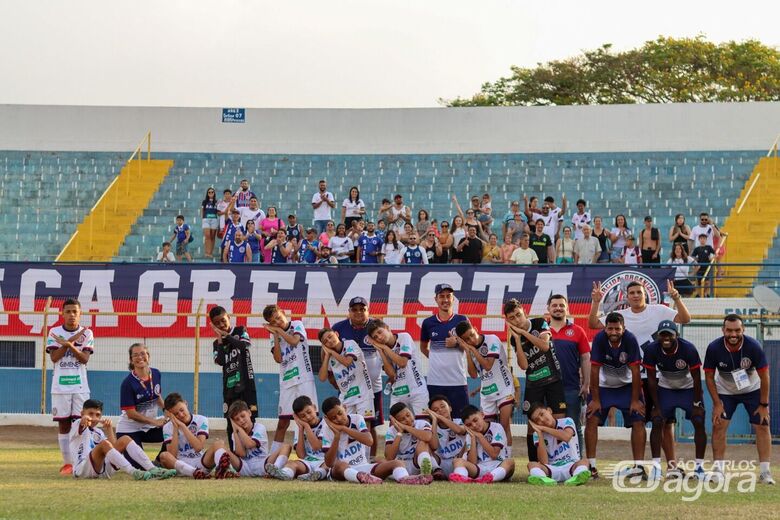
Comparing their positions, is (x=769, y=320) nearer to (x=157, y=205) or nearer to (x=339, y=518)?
(x=339, y=518)

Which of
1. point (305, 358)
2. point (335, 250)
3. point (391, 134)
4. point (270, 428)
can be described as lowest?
point (270, 428)

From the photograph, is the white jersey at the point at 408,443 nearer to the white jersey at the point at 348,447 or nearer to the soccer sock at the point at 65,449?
the white jersey at the point at 348,447

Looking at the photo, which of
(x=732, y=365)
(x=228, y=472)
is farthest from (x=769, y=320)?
(x=228, y=472)

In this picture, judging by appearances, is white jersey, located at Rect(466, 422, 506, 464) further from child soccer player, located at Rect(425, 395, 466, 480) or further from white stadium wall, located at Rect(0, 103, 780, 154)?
white stadium wall, located at Rect(0, 103, 780, 154)

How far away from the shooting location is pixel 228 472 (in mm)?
12938

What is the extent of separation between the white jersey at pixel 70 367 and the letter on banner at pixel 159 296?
669 centimetres

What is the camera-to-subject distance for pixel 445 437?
518 inches

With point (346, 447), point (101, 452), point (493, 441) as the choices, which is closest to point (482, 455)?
point (493, 441)

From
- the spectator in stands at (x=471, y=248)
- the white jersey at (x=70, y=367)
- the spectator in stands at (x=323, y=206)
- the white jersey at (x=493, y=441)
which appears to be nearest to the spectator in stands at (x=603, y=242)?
the spectator in stands at (x=471, y=248)

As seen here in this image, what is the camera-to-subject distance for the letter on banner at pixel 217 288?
21.8 meters

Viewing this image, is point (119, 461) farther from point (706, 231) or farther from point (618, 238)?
point (706, 231)

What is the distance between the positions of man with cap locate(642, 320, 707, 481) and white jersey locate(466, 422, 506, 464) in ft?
5.25

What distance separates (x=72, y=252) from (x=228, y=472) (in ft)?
53.7

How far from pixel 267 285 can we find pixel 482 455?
30.9ft
